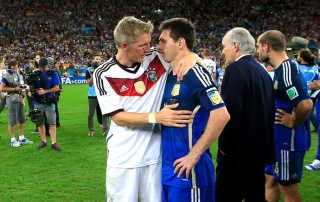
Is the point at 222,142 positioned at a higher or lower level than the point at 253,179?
higher

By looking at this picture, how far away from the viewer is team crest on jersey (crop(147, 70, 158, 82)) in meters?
3.24

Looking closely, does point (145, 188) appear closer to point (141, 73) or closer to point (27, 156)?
point (141, 73)

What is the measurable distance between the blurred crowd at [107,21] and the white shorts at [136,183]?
33406 mm

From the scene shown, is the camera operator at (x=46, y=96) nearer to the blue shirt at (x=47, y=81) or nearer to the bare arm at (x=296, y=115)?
the blue shirt at (x=47, y=81)

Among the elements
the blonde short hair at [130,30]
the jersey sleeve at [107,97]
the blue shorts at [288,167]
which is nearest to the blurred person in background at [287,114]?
the blue shorts at [288,167]

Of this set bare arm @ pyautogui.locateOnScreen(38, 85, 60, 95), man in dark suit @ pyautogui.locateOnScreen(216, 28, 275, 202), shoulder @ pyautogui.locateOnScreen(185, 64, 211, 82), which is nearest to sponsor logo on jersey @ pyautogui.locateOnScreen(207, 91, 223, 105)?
shoulder @ pyautogui.locateOnScreen(185, 64, 211, 82)

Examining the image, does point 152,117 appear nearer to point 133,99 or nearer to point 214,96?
point 133,99

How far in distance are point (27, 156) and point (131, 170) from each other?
5.74 meters

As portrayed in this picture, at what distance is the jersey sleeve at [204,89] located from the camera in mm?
2809

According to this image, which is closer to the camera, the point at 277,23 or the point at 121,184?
the point at 121,184

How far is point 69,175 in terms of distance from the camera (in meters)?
6.92

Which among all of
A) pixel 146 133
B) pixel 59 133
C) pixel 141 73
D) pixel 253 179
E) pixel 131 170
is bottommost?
pixel 59 133

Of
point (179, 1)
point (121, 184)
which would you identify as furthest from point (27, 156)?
point (179, 1)

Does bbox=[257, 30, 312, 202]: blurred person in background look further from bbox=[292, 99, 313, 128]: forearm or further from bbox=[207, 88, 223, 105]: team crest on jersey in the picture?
bbox=[207, 88, 223, 105]: team crest on jersey
